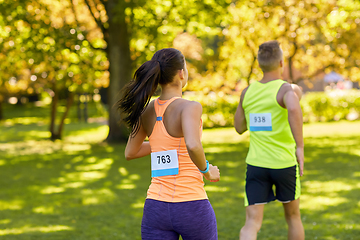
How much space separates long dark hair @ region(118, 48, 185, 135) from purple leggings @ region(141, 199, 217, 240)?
0.59m

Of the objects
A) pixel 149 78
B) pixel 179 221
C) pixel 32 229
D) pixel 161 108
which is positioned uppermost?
pixel 149 78

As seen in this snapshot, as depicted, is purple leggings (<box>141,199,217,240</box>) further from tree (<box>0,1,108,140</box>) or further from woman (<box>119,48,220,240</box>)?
tree (<box>0,1,108,140</box>)

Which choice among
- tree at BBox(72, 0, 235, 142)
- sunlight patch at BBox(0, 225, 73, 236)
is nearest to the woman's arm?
sunlight patch at BBox(0, 225, 73, 236)

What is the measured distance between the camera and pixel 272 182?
163 inches

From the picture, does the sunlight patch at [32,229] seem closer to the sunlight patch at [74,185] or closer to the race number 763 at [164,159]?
the sunlight patch at [74,185]

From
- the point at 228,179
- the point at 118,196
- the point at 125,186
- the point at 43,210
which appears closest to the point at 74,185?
the point at 125,186

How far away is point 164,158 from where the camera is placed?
2.69 m

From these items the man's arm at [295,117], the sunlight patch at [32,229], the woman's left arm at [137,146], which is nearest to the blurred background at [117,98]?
the sunlight patch at [32,229]

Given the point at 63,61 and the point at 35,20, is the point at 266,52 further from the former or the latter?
the point at 63,61

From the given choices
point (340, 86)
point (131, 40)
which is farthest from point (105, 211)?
point (340, 86)

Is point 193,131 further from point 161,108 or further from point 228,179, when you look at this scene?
point 228,179

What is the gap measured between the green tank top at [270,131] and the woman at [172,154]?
4.62 ft

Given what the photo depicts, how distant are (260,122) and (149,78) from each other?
1.66m

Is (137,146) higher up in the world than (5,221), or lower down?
higher up
